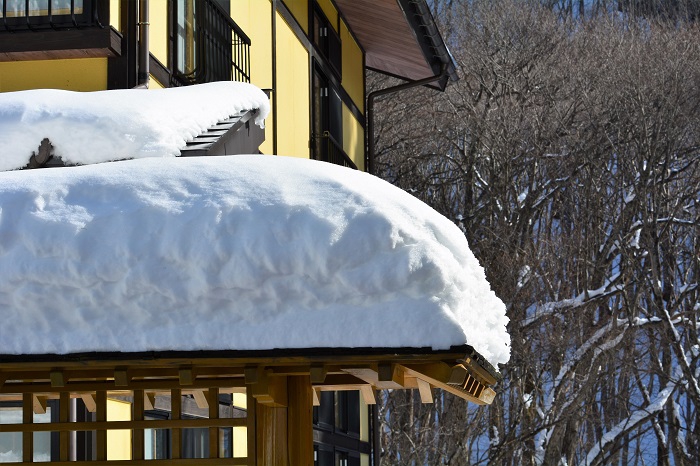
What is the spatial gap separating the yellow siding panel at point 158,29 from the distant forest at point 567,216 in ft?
44.2

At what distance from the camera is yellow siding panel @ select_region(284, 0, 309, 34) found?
13.1 meters

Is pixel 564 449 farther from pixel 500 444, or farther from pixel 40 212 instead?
pixel 40 212

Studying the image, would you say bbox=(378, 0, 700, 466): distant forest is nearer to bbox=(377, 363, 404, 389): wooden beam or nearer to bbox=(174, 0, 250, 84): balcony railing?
bbox=(174, 0, 250, 84): balcony railing

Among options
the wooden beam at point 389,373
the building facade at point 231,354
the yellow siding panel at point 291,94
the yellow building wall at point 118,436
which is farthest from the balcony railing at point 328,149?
the wooden beam at point 389,373

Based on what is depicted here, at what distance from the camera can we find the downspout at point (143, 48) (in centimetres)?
781

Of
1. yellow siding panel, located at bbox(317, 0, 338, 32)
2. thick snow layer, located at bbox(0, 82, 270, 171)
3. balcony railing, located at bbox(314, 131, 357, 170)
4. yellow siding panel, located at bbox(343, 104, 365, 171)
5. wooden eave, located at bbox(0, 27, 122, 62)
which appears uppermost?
yellow siding panel, located at bbox(317, 0, 338, 32)

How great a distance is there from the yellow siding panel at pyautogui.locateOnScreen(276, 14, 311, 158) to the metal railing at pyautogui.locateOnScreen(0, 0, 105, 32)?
4.40 m

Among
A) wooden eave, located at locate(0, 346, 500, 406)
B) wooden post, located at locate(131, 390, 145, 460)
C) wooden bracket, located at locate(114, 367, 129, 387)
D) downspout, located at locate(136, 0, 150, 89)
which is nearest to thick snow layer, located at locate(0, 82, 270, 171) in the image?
downspout, located at locate(136, 0, 150, 89)

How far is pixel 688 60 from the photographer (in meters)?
24.0

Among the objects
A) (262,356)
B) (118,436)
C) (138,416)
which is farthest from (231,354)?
(118,436)

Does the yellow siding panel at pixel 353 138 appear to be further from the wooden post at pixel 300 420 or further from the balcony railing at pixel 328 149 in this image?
the wooden post at pixel 300 420

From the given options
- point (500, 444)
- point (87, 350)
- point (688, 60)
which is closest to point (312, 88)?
point (500, 444)

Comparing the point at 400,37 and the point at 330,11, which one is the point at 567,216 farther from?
the point at 330,11

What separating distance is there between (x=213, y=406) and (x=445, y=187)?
2005cm
